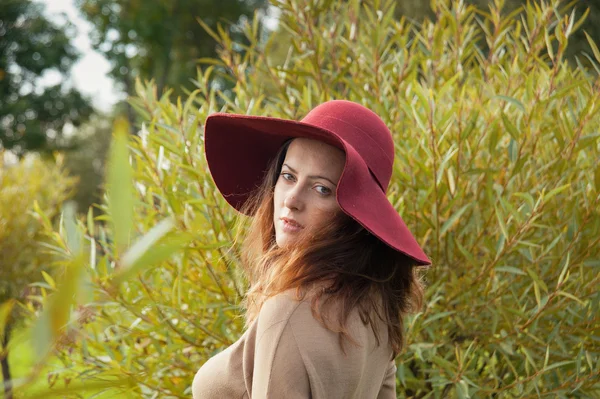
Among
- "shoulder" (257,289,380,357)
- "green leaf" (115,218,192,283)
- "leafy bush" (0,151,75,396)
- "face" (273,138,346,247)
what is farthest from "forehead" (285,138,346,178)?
"leafy bush" (0,151,75,396)

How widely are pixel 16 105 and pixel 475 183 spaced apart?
669 inches

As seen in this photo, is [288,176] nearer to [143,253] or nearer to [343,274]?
[343,274]

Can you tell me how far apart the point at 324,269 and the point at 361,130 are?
0.35 metres

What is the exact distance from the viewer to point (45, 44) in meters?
18.5

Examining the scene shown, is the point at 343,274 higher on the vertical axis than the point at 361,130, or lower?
lower

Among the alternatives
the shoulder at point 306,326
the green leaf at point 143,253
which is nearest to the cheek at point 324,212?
the shoulder at point 306,326

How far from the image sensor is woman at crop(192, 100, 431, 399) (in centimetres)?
122

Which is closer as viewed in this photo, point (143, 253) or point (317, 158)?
point (143, 253)

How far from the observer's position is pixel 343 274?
4.47 ft

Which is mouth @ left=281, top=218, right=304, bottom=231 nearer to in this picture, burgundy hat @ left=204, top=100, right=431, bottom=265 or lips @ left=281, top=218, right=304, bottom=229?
lips @ left=281, top=218, right=304, bottom=229

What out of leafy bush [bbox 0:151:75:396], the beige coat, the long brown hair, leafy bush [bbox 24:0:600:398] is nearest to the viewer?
the beige coat

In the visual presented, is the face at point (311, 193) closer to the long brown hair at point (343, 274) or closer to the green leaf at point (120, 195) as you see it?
the long brown hair at point (343, 274)

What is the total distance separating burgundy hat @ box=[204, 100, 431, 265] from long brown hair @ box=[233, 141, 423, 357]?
0.08 meters

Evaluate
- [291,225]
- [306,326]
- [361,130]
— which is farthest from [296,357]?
[361,130]
